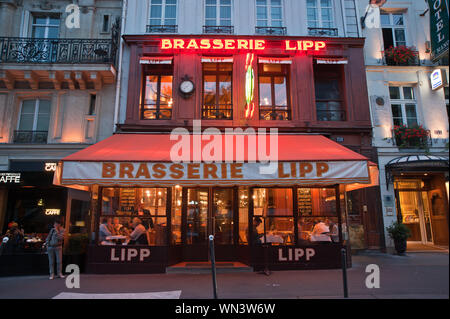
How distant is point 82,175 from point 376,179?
846cm

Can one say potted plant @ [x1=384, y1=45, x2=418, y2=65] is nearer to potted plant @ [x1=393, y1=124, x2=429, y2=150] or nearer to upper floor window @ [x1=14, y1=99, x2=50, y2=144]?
potted plant @ [x1=393, y1=124, x2=429, y2=150]

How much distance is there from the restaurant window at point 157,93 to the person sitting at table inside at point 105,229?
4.20 meters

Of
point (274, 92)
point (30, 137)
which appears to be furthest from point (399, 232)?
point (30, 137)

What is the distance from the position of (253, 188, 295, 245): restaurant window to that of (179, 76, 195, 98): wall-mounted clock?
15.0 ft

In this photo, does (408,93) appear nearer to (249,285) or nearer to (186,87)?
(186,87)

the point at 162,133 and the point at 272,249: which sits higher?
the point at 162,133

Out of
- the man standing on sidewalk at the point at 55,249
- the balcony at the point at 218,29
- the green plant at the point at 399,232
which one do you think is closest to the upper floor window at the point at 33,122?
the man standing on sidewalk at the point at 55,249

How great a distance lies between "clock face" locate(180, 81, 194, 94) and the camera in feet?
36.7

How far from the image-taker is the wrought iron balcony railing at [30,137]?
11.1 meters

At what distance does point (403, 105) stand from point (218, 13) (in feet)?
27.9

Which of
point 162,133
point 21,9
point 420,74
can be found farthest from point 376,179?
point 21,9

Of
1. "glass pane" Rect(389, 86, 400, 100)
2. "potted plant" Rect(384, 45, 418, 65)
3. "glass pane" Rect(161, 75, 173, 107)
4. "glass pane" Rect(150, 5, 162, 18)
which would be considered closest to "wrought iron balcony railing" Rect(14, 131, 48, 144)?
"glass pane" Rect(161, 75, 173, 107)

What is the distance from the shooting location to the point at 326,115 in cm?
1177
